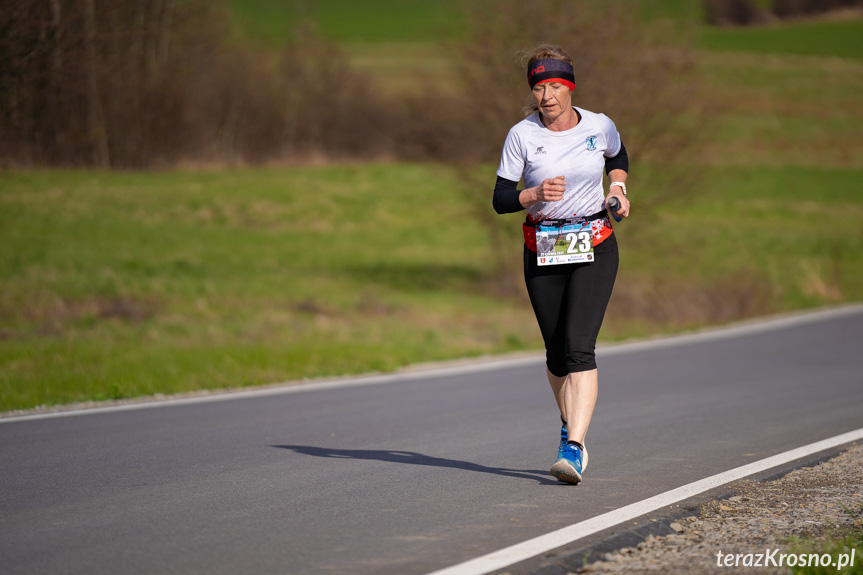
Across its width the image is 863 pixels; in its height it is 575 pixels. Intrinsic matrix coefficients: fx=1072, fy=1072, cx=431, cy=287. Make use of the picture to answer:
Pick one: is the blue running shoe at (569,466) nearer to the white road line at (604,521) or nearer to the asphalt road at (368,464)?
the asphalt road at (368,464)

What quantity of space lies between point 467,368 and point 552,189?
23.5 ft

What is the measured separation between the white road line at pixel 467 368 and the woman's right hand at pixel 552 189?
17.5ft

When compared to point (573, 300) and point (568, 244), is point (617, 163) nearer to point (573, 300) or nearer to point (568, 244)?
point (568, 244)

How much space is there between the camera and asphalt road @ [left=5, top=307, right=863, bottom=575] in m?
5.00

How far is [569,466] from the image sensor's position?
6.02 meters

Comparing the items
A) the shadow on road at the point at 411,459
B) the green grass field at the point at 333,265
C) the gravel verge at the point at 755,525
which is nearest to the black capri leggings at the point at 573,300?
the shadow on road at the point at 411,459

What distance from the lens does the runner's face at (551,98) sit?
5996 millimetres

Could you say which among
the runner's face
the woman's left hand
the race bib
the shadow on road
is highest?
the runner's face

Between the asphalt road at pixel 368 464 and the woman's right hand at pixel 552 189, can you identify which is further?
the woman's right hand at pixel 552 189

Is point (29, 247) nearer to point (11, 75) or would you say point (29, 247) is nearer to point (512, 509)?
point (11, 75)

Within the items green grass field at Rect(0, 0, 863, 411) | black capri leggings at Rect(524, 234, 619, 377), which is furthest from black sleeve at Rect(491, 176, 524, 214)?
green grass field at Rect(0, 0, 863, 411)

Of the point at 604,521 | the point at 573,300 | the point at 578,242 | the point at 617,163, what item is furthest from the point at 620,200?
the point at 604,521

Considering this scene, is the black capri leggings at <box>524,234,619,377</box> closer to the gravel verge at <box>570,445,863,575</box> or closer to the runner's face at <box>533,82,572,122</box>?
the runner's face at <box>533,82,572,122</box>

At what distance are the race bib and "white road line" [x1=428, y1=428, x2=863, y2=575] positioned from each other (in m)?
1.39
